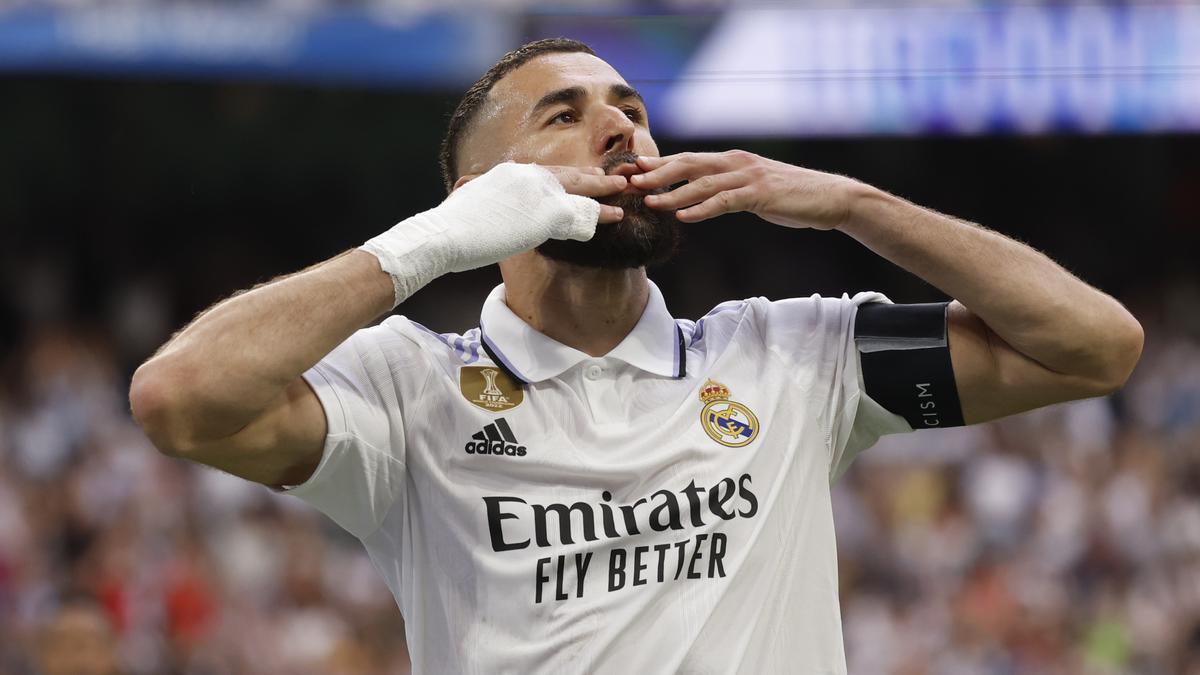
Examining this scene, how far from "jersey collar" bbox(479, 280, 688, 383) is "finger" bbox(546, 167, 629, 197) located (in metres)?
0.32

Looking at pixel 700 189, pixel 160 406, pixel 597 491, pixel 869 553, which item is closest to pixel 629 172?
pixel 700 189

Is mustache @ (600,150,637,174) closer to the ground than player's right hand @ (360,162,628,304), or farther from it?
farther from it

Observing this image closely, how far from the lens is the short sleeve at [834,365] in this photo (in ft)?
9.62

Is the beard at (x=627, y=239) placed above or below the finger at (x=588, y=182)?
below

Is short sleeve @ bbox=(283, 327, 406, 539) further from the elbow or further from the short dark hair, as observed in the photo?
the short dark hair

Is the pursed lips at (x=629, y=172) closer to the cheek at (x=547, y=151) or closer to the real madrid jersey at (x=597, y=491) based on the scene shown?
the cheek at (x=547, y=151)

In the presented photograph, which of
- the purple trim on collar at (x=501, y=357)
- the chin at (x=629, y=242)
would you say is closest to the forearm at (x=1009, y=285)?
the chin at (x=629, y=242)

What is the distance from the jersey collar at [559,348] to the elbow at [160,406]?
0.68 m

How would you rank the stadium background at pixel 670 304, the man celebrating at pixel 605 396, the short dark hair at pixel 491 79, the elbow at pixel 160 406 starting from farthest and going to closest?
the stadium background at pixel 670 304, the short dark hair at pixel 491 79, the man celebrating at pixel 605 396, the elbow at pixel 160 406

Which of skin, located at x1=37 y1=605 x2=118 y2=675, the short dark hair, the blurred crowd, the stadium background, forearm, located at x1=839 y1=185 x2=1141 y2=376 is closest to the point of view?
forearm, located at x1=839 y1=185 x2=1141 y2=376

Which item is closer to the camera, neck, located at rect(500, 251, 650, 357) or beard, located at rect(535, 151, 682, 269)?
beard, located at rect(535, 151, 682, 269)

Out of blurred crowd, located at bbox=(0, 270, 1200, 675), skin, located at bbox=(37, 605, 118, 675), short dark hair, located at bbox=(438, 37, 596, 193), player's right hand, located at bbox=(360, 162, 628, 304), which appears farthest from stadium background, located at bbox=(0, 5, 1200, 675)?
player's right hand, located at bbox=(360, 162, 628, 304)

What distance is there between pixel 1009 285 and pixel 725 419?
1.95 ft

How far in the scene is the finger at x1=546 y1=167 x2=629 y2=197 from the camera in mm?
Answer: 2816
